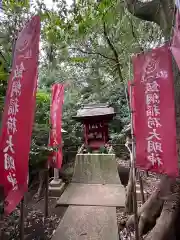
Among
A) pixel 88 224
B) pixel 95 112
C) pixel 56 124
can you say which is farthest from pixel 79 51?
pixel 88 224

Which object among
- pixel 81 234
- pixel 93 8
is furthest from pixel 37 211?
pixel 93 8

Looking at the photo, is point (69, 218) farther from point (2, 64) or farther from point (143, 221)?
point (2, 64)

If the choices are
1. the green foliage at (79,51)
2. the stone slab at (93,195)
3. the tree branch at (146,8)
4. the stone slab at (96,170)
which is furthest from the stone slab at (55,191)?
the tree branch at (146,8)

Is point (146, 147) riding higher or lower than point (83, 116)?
lower

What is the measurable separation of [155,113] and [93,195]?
3.76 meters

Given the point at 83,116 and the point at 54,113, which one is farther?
the point at 83,116

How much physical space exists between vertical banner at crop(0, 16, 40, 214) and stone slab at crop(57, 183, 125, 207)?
311 cm

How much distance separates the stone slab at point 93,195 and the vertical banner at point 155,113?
2.78m

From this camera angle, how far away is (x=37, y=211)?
16.3ft

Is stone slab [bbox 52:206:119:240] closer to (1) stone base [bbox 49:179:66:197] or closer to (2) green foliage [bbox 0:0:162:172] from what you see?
(1) stone base [bbox 49:179:66:197]

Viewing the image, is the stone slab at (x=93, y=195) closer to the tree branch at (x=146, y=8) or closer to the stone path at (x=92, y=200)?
the stone path at (x=92, y=200)

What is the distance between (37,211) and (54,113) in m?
2.59

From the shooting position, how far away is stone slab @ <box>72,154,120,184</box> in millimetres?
6547

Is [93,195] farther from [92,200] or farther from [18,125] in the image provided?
[18,125]
